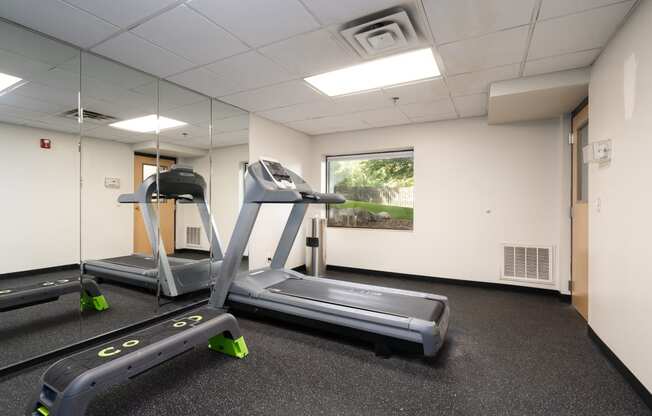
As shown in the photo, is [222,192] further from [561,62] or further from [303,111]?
[561,62]

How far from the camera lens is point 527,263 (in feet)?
13.3

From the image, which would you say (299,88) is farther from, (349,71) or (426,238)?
(426,238)

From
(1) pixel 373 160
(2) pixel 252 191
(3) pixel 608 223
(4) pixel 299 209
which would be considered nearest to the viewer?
(3) pixel 608 223

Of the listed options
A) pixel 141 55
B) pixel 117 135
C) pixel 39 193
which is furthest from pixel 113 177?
pixel 141 55

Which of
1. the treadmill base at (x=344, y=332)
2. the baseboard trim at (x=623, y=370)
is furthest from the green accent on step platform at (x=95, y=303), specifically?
the baseboard trim at (x=623, y=370)

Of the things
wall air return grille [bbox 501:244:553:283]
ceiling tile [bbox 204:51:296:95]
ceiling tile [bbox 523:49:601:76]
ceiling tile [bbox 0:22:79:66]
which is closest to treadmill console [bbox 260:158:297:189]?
ceiling tile [bbox 204:51:296:95]

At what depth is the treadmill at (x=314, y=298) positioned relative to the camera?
234 centimetres

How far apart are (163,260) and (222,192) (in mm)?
1200

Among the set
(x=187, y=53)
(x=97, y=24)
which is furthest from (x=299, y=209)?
(x=97, y=24)

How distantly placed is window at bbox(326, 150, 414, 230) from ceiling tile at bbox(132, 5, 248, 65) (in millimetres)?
3212

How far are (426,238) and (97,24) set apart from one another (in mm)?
4421

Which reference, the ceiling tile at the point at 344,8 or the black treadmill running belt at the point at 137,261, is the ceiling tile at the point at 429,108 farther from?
the black treadmill running belt at the point at 137,261

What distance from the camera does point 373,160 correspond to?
5320 mm

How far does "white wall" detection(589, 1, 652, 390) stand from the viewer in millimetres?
1828
